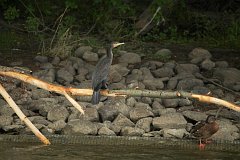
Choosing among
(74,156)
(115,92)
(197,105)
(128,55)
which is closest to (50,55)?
(128,55)

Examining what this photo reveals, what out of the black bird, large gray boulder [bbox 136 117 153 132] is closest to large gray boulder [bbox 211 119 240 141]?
large gray boulder [bbox 136 117 153 132]

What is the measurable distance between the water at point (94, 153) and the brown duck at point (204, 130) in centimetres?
19

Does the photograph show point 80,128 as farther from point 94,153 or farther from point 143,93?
point 143,93

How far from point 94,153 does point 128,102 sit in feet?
7.46

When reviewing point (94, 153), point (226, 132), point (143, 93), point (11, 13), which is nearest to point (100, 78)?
point (143, 93)

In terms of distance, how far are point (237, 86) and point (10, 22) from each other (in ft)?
20.9

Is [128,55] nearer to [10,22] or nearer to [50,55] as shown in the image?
[50,55]

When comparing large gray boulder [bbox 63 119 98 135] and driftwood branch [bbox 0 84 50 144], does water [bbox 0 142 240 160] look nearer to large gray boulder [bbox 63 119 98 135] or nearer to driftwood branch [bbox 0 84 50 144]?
large gray boulder [bbox 63 119 98 135]

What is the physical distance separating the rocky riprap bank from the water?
0.49m

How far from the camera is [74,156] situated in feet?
31.7

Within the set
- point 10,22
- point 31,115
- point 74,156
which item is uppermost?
point 10,22

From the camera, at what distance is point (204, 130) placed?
10.1 metres

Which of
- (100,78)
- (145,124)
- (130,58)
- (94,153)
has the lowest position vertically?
(94,153)

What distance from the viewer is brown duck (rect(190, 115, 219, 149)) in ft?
32.8
